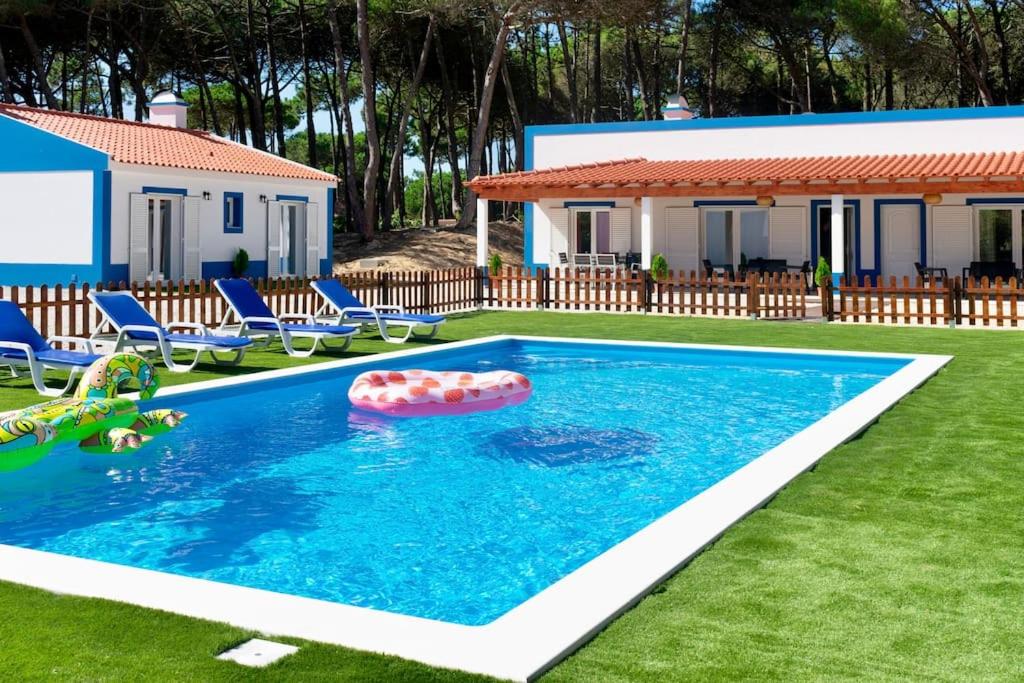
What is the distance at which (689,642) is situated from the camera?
4125 mm

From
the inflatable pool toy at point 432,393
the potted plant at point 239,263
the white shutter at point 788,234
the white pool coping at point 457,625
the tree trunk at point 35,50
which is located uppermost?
the tree trunk at point 35,50

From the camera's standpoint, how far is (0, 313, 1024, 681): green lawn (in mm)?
3855

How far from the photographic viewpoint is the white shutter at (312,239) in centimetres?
3112

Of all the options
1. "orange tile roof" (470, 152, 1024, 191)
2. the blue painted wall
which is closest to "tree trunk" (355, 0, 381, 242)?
"orange tile roof" (470, 152, 1024, 191)

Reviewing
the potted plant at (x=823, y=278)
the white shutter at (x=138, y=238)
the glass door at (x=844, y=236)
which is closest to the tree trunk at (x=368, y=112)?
the white shutter at (x=138, y=238)

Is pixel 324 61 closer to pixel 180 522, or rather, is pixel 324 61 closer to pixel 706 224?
pixel 706 224

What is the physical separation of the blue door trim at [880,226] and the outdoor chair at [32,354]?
20.9 metres

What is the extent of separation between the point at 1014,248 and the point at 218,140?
2227 cm

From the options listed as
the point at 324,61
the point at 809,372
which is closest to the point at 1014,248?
the point at 809,372

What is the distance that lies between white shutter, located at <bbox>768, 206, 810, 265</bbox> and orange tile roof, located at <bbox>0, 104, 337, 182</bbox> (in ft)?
41.0

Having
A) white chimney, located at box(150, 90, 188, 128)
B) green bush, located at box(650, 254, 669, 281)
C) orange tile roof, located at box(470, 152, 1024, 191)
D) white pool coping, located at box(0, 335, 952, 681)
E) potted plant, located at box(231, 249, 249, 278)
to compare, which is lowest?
white pool coping, located at box(0, 335, 952, 681)

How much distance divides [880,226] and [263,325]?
17619 millimetres

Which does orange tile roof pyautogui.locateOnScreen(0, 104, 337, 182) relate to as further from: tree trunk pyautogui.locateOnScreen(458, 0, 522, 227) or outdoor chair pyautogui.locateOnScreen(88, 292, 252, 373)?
outdoor chair pyautogui.locateOnScreen(88, 292, 252, 373)

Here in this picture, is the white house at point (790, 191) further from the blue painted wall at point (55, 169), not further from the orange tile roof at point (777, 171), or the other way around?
the blue painted wall at point (55, 169)
